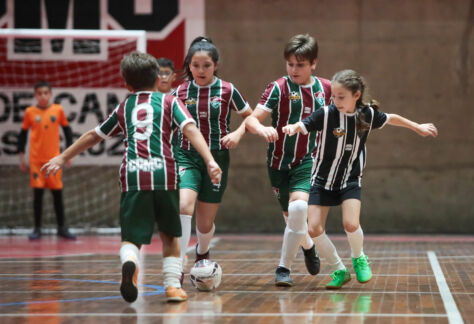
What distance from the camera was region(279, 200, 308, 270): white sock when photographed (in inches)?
230

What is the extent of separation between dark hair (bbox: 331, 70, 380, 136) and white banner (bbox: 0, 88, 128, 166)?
6658 millimetres

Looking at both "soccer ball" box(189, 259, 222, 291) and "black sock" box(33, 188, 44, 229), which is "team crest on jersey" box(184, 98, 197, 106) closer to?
"soccer ball" box(189, 259, 222, 291)

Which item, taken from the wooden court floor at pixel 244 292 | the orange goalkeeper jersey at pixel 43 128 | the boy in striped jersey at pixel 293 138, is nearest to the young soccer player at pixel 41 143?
the orange goalkeeper jersey at pixel 43 128

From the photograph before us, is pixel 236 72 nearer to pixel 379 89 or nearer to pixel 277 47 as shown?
pixel 277 47

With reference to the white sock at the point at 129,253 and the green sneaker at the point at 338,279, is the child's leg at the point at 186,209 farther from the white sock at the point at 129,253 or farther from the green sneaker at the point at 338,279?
the green sneaker at the point at 338,279

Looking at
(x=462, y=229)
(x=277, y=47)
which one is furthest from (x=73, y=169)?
(x=462, y=229)

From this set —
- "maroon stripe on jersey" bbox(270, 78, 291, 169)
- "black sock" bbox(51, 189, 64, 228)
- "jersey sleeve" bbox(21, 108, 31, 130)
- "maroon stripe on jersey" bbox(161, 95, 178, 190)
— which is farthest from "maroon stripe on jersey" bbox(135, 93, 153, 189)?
"jersey sleeve" bbox(21, 108, 31, 130)

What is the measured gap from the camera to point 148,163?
4.91m

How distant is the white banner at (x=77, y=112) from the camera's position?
11961 millimetres

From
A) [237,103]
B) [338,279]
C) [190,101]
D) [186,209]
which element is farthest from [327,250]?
[190,101]

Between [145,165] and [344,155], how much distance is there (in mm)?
1623

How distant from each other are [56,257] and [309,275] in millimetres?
3090

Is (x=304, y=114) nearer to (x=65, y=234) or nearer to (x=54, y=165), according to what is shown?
(x=54, y=165)

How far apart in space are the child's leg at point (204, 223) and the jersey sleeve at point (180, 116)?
1214 millimetres
